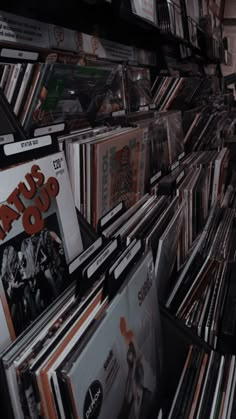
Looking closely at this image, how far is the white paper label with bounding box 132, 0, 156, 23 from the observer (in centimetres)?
98

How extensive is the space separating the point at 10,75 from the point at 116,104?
466 mm

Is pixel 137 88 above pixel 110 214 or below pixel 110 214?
above

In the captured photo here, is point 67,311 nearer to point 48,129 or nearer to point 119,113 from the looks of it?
point 48,129

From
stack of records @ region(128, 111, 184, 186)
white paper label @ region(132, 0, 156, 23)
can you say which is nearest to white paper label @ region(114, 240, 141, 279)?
stack of records @ region(128, 111, 184, 186)

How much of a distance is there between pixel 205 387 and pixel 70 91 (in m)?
0.70

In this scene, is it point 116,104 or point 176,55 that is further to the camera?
point 176,55

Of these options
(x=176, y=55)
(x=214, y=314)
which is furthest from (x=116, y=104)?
(x=176, y=55)

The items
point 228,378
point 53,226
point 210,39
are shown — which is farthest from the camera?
point 210,39

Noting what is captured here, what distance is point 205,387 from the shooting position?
0.67 meters

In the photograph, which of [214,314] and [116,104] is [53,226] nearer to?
[214,314]

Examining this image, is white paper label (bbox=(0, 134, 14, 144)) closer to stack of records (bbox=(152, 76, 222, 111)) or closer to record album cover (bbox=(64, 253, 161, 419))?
record album cover (bbox=(64, 253, 161, 419))

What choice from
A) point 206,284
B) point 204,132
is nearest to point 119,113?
point 206,284

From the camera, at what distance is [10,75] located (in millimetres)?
643

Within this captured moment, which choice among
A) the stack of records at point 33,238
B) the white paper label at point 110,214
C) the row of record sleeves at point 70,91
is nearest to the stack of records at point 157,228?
the white paper label at point 110,214
